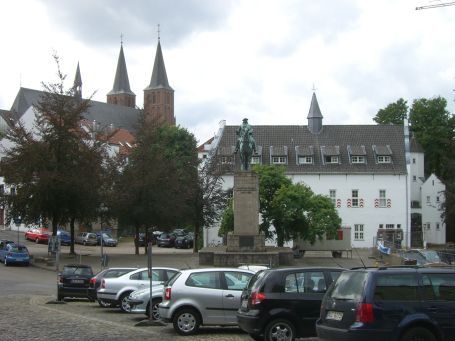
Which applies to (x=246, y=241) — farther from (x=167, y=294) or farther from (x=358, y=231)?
(x=358, y=231)

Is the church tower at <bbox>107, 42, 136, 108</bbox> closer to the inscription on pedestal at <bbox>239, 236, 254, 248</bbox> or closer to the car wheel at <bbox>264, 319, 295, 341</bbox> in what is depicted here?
the inscription on pedestal at <bbox>239, 236, 254, 248</bbox>

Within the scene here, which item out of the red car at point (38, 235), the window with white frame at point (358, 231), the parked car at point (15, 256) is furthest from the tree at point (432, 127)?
the parked car at point (15, 256)

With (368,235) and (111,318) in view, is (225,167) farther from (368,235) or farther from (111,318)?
(111,318)

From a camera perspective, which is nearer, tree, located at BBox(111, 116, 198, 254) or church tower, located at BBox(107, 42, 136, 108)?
tree, located at BBox(111, 116, 198, 254)

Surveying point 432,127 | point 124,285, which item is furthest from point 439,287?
point 432,127

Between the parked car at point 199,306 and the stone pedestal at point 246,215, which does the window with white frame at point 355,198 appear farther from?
the parked car at point 199,306

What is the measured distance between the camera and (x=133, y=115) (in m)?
158

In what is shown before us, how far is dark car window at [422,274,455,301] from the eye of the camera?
37.8 ft

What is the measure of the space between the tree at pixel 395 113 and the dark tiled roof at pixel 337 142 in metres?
13.8

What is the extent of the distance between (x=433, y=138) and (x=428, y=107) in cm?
385

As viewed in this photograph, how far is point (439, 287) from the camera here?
11641mm

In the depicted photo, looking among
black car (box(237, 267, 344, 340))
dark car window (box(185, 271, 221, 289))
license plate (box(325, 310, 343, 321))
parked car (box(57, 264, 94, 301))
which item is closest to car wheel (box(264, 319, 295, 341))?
black car (box(237, 267, 344, 340))

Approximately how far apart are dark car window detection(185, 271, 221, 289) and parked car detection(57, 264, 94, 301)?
451 inches

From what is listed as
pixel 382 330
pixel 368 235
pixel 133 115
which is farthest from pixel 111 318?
pixel 133 115
